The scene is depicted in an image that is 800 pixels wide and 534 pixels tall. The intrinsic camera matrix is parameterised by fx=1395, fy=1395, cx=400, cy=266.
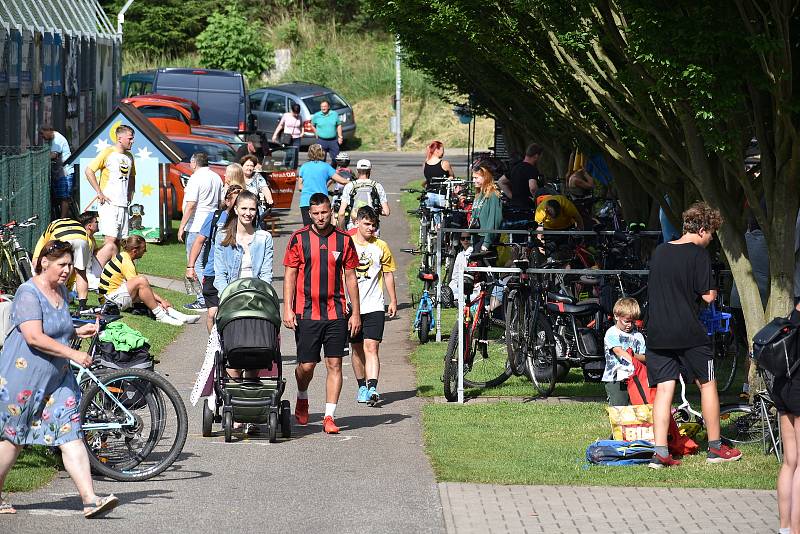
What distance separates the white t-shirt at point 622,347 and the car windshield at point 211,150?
16776 mm

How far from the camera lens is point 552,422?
1097 cm

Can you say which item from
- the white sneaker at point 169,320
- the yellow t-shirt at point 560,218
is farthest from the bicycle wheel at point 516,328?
the white sneaker at point 169,320

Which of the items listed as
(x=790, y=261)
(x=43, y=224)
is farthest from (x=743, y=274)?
(x=43, y=224)

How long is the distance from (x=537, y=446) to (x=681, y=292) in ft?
5.21

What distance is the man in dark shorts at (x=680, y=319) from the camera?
941 cm

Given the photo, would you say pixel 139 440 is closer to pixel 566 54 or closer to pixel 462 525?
pixel 462 525

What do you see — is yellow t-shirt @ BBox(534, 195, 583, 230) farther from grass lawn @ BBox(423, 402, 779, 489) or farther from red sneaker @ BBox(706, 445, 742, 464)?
red sneaker @ BBox(706, 445, 742, 464)

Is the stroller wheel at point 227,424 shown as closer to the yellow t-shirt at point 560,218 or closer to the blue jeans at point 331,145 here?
the yellow t-shirt at point 560,218

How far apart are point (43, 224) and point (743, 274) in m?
Answer: 12.4

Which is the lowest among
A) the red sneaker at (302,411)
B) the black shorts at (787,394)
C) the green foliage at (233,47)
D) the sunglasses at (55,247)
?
the red sneaker at (302,411)

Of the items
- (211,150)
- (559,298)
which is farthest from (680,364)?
(211,150)

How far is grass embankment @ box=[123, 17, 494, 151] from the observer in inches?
1994

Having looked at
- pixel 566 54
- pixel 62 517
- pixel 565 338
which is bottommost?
pixel 62 517

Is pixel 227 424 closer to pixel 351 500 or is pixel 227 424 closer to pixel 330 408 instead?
pixel 330 408
